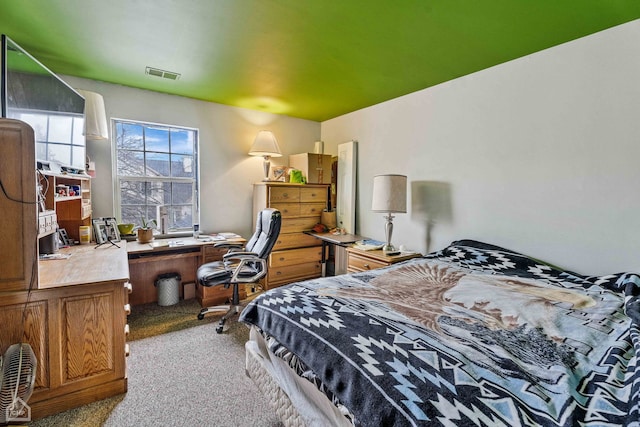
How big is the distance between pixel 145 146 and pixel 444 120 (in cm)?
333

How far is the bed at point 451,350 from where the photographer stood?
0.86 metres

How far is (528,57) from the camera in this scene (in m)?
2.25

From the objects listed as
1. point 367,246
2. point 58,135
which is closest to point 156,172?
point 58,135

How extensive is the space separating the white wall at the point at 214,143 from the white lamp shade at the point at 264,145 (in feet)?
0.74

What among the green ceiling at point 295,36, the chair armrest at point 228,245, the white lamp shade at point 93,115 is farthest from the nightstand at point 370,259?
the white lamp shade at point 93,115

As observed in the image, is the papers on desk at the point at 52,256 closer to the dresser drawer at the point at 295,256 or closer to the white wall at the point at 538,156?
the dresser drawer at the point at 295,256

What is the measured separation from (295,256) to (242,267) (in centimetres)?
110

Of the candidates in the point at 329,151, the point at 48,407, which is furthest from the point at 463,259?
the point at 48,407

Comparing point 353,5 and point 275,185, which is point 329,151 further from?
point 353,5

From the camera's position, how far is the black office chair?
2.61 m

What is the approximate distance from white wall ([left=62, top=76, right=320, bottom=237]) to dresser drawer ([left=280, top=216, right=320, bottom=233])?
558 millimetres

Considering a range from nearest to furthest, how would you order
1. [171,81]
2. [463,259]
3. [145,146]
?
[463,259] < [171,81] < [145,146]

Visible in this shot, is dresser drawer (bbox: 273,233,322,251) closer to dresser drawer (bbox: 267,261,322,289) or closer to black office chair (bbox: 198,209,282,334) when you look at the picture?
dresser drawer (bbox: 267,261,322,289)

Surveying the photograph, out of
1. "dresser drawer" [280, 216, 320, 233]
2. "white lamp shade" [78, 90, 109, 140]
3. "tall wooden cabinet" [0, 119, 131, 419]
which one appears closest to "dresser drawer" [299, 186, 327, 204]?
"dresser drawer" [280, 216, 320, 233]
